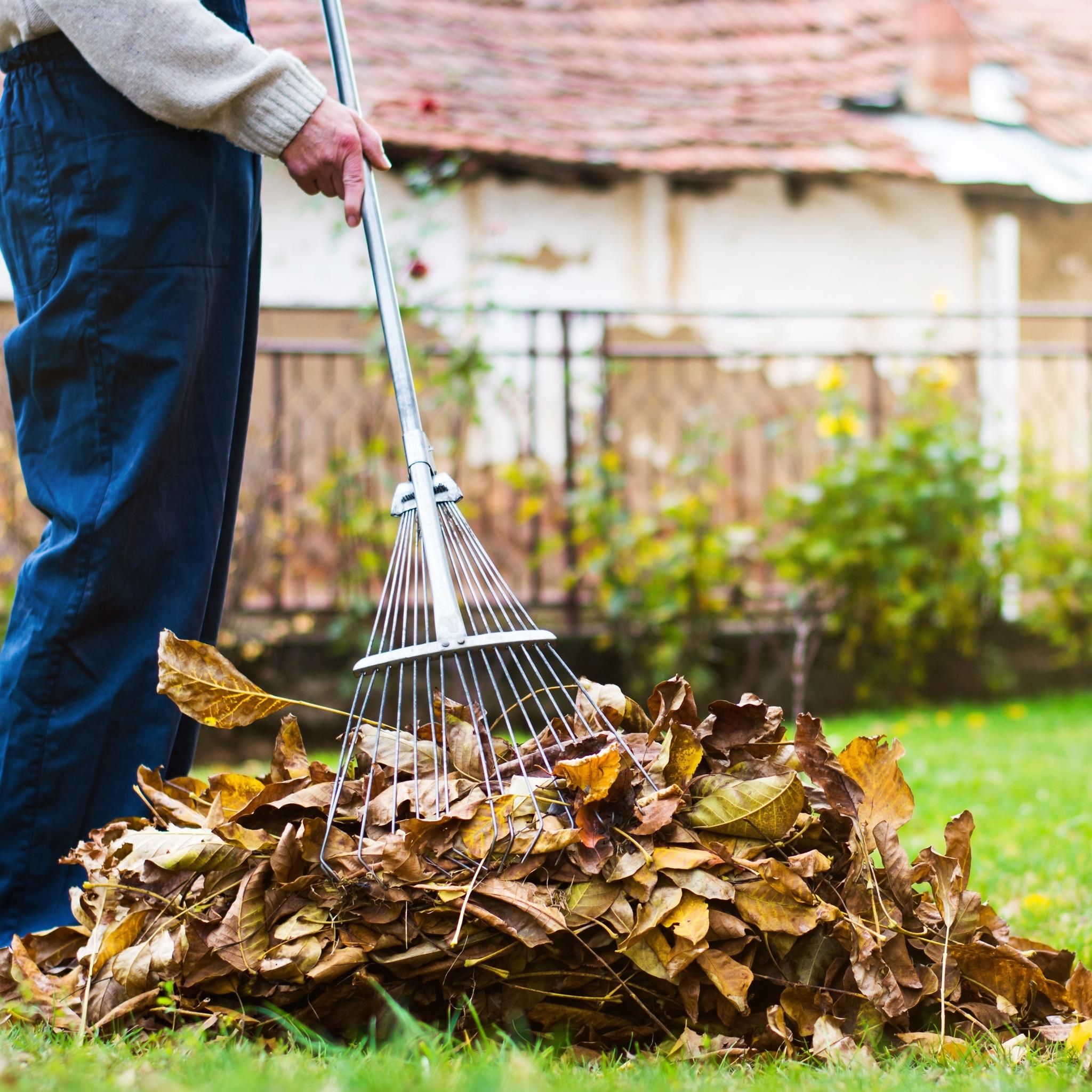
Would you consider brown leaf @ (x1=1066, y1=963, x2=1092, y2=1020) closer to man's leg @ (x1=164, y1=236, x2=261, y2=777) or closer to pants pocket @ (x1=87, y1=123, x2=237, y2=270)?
man's leg @ (x1=164, y1=236, x2=261, y2=777)

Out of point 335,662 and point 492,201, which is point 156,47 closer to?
point 335,662

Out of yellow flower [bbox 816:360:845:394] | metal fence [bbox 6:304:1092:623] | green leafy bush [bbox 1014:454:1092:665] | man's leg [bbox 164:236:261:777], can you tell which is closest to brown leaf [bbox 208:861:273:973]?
man's leg [bbox 164:236:261:777]

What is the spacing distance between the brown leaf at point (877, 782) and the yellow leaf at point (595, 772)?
0.32 m

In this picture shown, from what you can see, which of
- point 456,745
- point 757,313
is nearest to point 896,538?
point 757,313

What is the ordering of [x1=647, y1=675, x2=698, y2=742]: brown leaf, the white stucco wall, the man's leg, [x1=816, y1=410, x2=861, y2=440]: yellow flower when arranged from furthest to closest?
the white stucco wall, [x1=816, y1=410, x2=861, y2=440]: yellow flower, the man's leg, [x1=647, y1=675, x2=698, y2=742]: brown leaf

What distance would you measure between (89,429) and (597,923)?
1.00m

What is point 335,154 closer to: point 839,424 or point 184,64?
point 184,64

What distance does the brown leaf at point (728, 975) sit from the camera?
1.39 m

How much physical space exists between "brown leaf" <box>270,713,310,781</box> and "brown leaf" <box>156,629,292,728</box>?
4cm

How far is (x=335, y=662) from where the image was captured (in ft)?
16.7

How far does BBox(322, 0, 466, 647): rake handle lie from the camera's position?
61.5 inches

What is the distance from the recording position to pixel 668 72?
7.77m

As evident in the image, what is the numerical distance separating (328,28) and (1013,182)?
6001 mm

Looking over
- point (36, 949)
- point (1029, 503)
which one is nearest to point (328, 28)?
point (36, 949)
